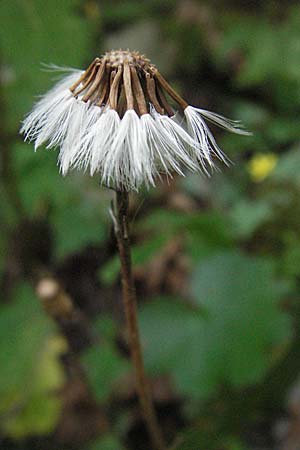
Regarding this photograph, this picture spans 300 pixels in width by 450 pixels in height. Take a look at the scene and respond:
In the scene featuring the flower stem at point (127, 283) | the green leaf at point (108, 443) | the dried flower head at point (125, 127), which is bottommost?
the green leaf at point (108, 443)

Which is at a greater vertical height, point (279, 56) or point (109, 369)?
point (279, 56)

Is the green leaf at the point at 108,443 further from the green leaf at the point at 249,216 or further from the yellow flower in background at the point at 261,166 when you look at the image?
the yellow flower in background at the point at 261,166

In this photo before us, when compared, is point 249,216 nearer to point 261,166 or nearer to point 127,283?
point 261,166

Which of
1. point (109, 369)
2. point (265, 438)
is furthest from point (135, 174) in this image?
point (265, 438)

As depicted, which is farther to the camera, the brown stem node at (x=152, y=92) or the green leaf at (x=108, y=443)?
the green leaf at (x=108, y=443)

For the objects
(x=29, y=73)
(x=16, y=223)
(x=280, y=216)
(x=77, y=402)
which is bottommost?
(x=77, y=402)

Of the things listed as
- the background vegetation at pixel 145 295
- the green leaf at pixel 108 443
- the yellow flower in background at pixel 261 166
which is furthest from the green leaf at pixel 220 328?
the yellow flower in background at pixel 261 166

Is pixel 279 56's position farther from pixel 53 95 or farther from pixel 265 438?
pixel 53 95
